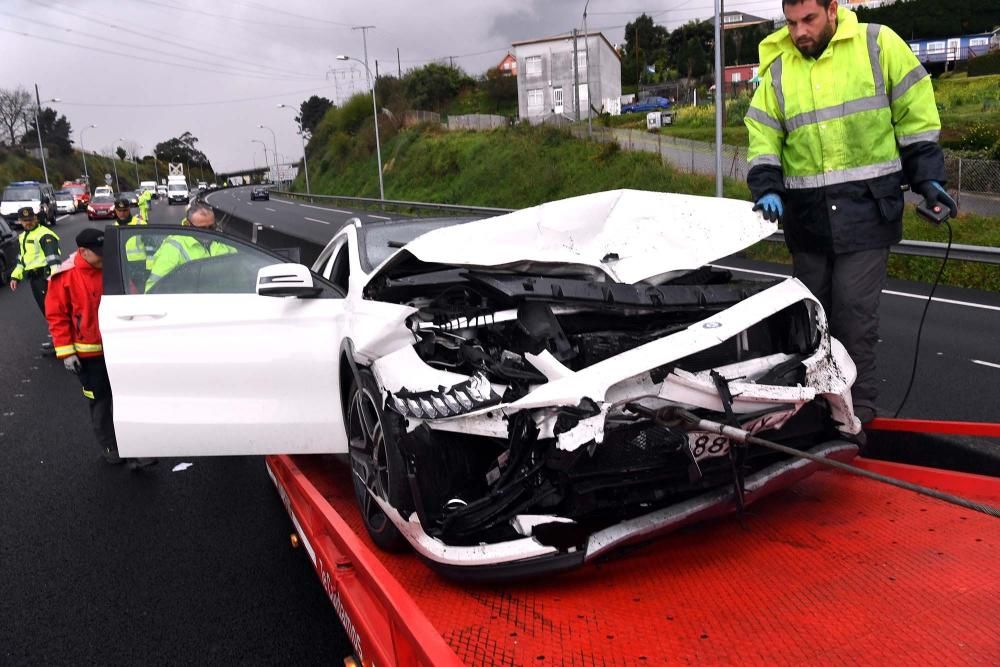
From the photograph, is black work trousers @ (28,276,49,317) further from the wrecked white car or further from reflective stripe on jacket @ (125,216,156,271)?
the wrecked white car

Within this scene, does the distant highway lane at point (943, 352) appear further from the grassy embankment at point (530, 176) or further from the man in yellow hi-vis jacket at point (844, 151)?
the grassy embankment at point (530, 176)

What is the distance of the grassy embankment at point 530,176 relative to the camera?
14664 mm

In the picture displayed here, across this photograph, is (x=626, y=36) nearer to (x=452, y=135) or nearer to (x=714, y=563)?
(x=452, y=135)

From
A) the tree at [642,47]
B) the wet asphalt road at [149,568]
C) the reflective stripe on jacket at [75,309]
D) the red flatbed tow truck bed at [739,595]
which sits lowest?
the wet asphalt road at [149,568]

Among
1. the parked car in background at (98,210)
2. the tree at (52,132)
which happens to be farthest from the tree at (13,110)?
the parked car in background at (98,210)

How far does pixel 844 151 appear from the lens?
3732 millimetres

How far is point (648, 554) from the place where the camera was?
325cm

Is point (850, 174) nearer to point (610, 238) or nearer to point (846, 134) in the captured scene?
point (846, 134)

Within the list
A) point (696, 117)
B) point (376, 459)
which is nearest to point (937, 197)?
point (376, 459)

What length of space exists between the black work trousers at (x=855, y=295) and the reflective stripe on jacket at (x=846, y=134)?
8cm

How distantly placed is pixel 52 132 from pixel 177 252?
120m

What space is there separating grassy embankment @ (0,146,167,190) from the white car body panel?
276 feet

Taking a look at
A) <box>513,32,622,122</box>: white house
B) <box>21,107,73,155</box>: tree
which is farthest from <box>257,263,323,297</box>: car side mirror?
<box>21,107,73,155</box>: tree

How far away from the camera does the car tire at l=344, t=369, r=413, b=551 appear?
3049 mm
